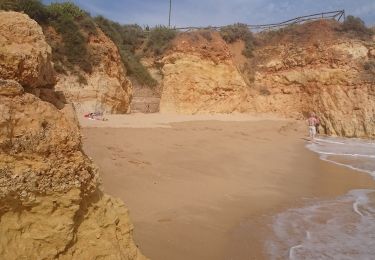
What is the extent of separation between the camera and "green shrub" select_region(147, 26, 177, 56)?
1013 inches

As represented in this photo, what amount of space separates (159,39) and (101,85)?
11087 millimetres

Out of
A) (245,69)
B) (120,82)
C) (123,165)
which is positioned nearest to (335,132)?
(245,69)

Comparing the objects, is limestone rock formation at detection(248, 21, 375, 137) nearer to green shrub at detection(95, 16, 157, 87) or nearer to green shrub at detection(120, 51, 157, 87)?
green shrub at detection(120, 51, 157, 87)

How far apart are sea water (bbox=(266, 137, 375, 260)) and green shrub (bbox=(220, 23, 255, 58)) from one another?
61.0 feet

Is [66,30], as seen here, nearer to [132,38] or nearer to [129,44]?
[129,44]

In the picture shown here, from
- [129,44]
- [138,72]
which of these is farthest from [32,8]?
[129,44]

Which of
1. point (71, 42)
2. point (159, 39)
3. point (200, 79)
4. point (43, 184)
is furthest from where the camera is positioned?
point (159, 39)

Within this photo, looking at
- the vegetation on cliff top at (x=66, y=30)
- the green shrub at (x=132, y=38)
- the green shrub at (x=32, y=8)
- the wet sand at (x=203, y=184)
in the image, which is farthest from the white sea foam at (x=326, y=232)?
the green shrub at (x=132, y=38)

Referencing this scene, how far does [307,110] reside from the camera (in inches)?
901

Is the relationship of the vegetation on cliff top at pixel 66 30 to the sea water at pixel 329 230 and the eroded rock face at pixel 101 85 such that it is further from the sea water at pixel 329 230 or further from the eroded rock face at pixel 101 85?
the sea water at pixel 329 230

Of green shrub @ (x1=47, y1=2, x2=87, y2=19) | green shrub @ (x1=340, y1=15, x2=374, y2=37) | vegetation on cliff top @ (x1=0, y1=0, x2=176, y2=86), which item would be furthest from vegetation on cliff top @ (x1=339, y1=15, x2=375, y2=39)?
Result: green shrub @ (x1=47, y1=2, x2=87, y2=19)

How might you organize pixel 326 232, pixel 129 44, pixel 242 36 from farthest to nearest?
1. pixel 129 44
2. pixel 242 36
3. pixel 326 232

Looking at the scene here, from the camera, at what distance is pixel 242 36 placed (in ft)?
86.8

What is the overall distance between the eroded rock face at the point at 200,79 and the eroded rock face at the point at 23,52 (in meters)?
17.7
